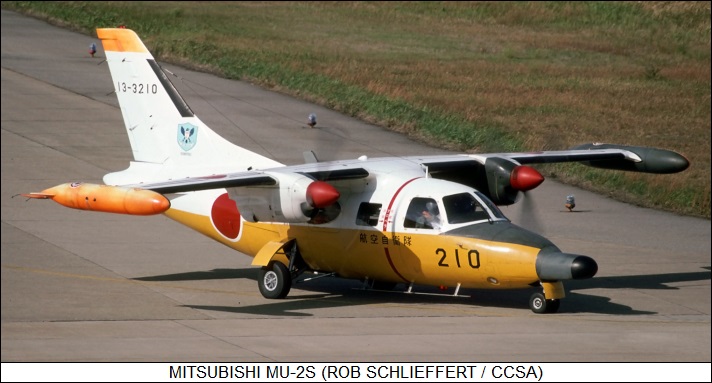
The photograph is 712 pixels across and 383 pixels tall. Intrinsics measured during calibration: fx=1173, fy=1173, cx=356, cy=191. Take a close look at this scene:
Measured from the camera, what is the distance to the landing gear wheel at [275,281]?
22000 millimetres

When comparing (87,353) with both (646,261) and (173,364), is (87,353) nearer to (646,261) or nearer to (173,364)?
(173,364)

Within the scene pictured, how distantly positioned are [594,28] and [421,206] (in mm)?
51074

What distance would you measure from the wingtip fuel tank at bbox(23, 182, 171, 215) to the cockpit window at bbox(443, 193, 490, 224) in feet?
17.8

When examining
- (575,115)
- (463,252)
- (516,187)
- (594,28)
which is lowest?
(463,252)

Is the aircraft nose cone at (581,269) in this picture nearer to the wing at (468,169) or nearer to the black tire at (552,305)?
the black tire at (552,305)

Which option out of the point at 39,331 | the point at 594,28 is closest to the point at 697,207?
the point at 39,331

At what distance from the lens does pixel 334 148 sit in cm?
3488

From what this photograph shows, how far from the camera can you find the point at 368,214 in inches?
851

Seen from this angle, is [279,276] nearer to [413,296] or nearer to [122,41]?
[413,296]

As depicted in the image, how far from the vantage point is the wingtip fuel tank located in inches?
711

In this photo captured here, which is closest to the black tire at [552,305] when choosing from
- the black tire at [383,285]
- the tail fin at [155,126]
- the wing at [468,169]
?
the wing at [468,169]

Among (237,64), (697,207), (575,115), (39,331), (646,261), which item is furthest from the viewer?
(237,64)

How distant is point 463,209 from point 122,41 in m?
8.52

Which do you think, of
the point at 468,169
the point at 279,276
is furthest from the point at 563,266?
Answer: the point at 279,276
